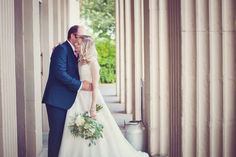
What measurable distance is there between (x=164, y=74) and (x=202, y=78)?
1.69 meters

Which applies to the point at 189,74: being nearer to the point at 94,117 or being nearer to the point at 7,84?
the point at 94,117

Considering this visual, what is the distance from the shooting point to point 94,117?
18.7 ft

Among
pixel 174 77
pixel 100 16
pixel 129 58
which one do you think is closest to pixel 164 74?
pixel 174 77

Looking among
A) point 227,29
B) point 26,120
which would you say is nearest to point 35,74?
point 26,120

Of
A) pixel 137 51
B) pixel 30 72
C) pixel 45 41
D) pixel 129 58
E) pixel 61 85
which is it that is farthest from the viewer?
pixel 129 58

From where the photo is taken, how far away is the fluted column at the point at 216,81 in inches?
190

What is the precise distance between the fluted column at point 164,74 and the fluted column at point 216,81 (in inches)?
69.5

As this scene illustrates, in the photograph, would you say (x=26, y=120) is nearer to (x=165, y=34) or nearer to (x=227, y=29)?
(x=165, y=34)

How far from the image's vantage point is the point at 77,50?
5711 mm

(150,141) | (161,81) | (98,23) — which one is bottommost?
(150,141)

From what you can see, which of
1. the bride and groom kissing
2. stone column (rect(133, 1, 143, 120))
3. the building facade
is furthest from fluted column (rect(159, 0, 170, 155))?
stone column (rect(133, 1, 143, 120))

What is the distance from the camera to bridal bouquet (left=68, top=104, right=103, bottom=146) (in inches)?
219

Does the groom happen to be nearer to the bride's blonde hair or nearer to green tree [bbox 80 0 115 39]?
the bride's blonde hair

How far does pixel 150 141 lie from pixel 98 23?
105 ft
